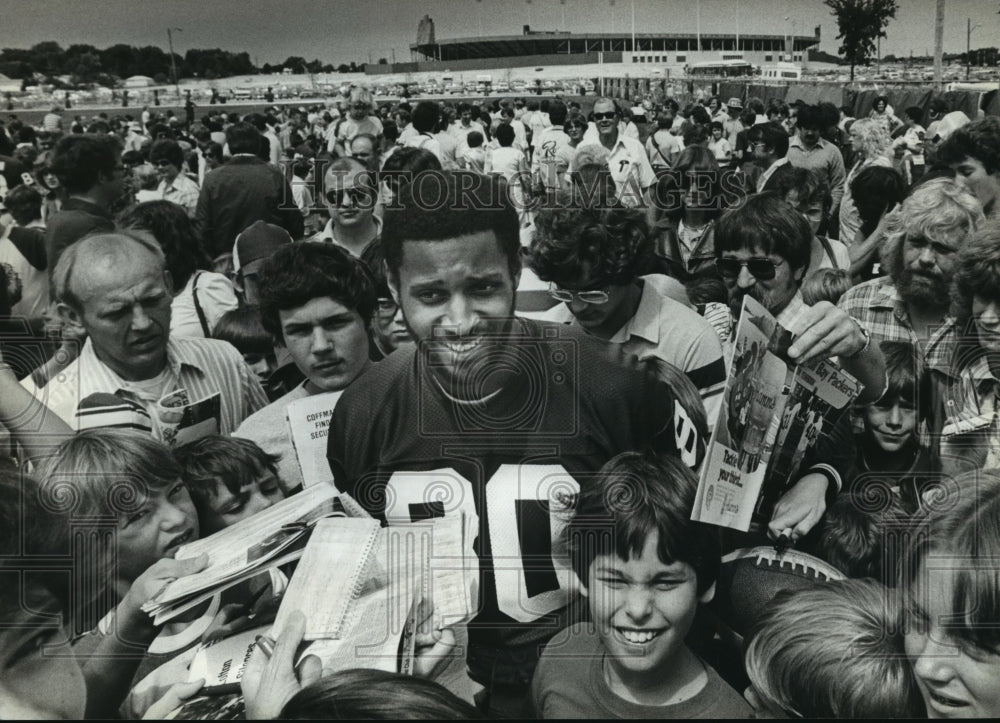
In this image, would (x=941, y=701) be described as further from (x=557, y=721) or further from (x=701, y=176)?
(x=701, y=176)

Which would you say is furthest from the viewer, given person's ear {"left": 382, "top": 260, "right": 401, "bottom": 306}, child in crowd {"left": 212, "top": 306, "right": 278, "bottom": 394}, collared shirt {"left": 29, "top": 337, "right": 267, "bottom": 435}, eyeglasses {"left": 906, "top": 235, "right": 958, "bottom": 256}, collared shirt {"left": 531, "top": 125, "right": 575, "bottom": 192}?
collared shirt {"left": 531, "top": 125, "right": 575, "bottom": 192}

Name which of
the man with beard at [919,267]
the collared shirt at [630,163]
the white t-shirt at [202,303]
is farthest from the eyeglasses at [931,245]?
the collared shirt at [630,163]

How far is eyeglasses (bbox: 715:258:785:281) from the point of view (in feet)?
9.05

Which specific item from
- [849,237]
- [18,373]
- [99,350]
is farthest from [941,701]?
[849,237]

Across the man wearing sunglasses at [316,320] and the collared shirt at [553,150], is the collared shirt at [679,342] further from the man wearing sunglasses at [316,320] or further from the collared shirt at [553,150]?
the collared shirt at [553,150]

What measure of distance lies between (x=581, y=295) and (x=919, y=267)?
1.07 metres

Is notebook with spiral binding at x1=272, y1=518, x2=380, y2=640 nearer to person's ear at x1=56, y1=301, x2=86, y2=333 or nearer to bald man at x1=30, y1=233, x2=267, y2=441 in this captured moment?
bald man at x1=30, y1=233, x2=267, y2=441

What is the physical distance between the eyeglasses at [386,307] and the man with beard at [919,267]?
4.42 ft

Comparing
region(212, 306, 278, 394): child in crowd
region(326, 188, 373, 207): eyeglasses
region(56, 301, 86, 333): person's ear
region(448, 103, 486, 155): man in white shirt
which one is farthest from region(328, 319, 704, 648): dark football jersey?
region(448, 103, 486, 155): man in white shirt

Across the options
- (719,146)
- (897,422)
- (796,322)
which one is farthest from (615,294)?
(719,146)

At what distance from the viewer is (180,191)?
7.36m

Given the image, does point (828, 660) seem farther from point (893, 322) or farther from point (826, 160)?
point (826, 160)

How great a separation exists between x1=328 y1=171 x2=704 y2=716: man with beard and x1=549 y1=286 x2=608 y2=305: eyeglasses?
390 millimetres

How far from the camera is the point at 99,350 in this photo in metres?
2.46
